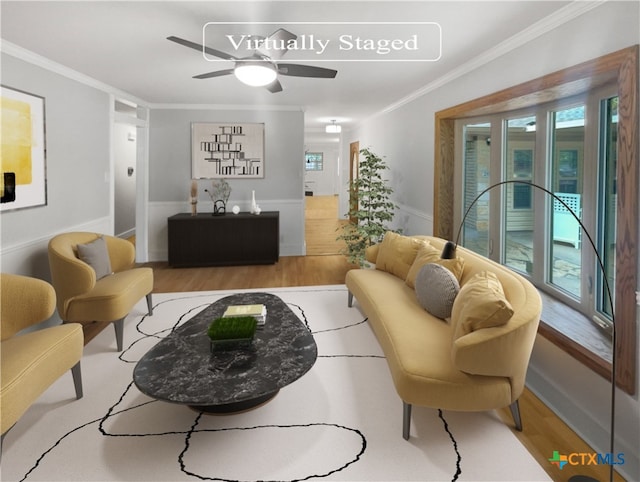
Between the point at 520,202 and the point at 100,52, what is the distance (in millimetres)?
3737

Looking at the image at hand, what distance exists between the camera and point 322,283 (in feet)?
17.4

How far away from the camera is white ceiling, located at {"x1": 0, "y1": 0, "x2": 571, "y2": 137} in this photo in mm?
2535

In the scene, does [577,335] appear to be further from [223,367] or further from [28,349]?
[28,349]

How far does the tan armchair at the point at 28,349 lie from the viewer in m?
1.99

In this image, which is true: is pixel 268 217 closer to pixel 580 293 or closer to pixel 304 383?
pixel 304 383

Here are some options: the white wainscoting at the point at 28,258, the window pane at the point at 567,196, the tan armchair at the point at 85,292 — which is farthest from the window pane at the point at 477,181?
the white wainscoting at the point at 28,258

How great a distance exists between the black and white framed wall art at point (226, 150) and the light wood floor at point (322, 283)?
1520 mm

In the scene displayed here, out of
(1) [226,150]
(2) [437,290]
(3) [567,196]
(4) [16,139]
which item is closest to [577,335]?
(2) [437,290]

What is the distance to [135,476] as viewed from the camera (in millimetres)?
1935

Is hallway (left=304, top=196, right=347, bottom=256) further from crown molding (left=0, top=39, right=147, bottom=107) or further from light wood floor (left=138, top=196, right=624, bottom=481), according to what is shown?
crown molding (left=0, top=39, right=147, bottom=107)

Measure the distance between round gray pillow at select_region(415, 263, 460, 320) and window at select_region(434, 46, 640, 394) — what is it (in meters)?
0.64

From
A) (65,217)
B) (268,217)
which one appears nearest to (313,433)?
(65,217)

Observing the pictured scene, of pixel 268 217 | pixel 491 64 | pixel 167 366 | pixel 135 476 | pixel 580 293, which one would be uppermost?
pixel 491 64

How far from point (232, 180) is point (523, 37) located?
471 cm
